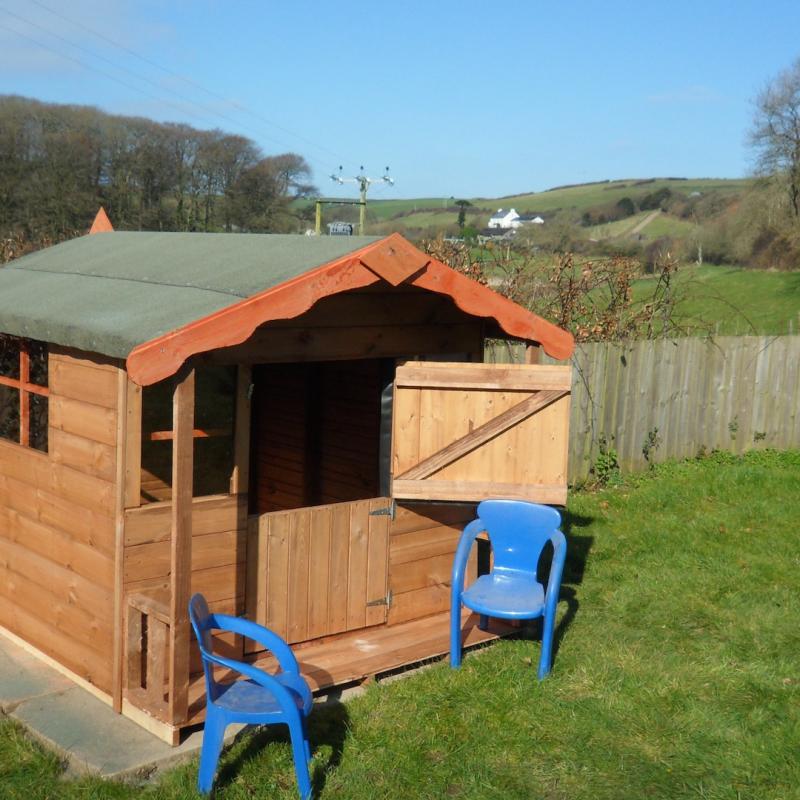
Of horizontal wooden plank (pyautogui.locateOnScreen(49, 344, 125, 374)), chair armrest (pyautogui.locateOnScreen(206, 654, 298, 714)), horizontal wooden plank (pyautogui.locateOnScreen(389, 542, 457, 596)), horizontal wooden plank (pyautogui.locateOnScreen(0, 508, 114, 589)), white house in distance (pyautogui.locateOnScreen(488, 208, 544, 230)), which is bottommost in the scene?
horizontal wooden plank (pyautogui.locateOnScreen(389, 542, 457, 596))

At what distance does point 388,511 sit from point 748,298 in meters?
24.7

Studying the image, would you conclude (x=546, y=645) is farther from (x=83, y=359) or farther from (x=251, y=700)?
(x=83, y=359)

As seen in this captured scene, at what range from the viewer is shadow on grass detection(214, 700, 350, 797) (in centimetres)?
506

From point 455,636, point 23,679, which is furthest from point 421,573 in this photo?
point 23,679

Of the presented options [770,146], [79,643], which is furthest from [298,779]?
[770,146]

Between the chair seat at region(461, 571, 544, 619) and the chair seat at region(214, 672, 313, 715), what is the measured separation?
62.0 inches

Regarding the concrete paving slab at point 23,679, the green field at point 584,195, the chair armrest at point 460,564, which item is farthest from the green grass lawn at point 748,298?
the green field at point 584,195

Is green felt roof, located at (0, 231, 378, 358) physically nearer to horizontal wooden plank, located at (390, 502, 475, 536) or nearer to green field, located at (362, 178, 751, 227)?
horizontal wooden plank, located at (390, 502, 475, 536)

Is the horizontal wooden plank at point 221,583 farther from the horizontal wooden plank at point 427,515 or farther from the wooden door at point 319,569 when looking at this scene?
the horizontal wooden plank at point 427,515

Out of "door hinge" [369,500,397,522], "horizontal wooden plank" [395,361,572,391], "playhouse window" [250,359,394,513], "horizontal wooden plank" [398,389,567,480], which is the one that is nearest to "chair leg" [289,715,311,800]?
"door hinge" [369,500,397,522]

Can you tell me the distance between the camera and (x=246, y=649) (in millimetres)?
6164

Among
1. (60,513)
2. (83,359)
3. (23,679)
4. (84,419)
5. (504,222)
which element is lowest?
(23,679)

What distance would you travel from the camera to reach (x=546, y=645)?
624 cm

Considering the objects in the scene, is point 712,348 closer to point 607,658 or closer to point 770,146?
point 607,658
